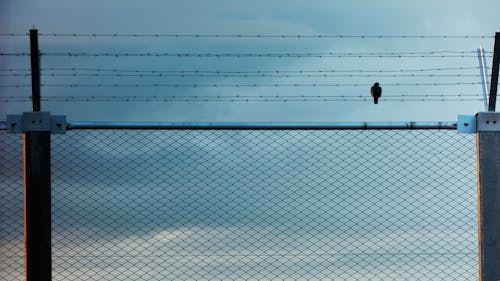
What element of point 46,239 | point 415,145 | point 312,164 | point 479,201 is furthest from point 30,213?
point 479,201

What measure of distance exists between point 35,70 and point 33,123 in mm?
501

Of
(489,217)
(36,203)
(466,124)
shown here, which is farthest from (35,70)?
(489,217)

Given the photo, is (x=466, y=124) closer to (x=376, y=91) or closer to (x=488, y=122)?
(x=488, y=122)

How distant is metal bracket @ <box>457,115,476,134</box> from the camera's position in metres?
8.34

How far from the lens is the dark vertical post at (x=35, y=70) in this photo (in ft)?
25.9

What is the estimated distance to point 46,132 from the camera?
26.0 ft

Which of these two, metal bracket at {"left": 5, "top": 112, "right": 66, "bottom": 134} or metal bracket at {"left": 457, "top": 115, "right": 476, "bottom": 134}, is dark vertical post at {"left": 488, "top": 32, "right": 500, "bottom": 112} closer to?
metal bracket at {"left": 457, "top": 115, "right": 476, "bottom": 134}

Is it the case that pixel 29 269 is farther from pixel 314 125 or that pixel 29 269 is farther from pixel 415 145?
pixel 415 145

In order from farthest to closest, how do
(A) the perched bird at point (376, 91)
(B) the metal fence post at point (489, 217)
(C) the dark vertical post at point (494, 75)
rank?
(C) the dark vertical post at point (494, 75) → (B) the metal fence post at point (489, 217) → (A) the perched bird at point (376, 91)

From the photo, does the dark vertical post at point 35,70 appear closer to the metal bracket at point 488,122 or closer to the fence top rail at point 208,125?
the fence top rail at point 208,125

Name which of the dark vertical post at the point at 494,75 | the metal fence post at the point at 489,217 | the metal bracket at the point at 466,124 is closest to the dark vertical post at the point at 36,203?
the metal bracket at the point at 466,124

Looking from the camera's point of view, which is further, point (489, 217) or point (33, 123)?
point (489, 217)

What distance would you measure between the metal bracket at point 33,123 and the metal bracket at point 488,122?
13.5ft

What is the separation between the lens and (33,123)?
7934 millimetres
